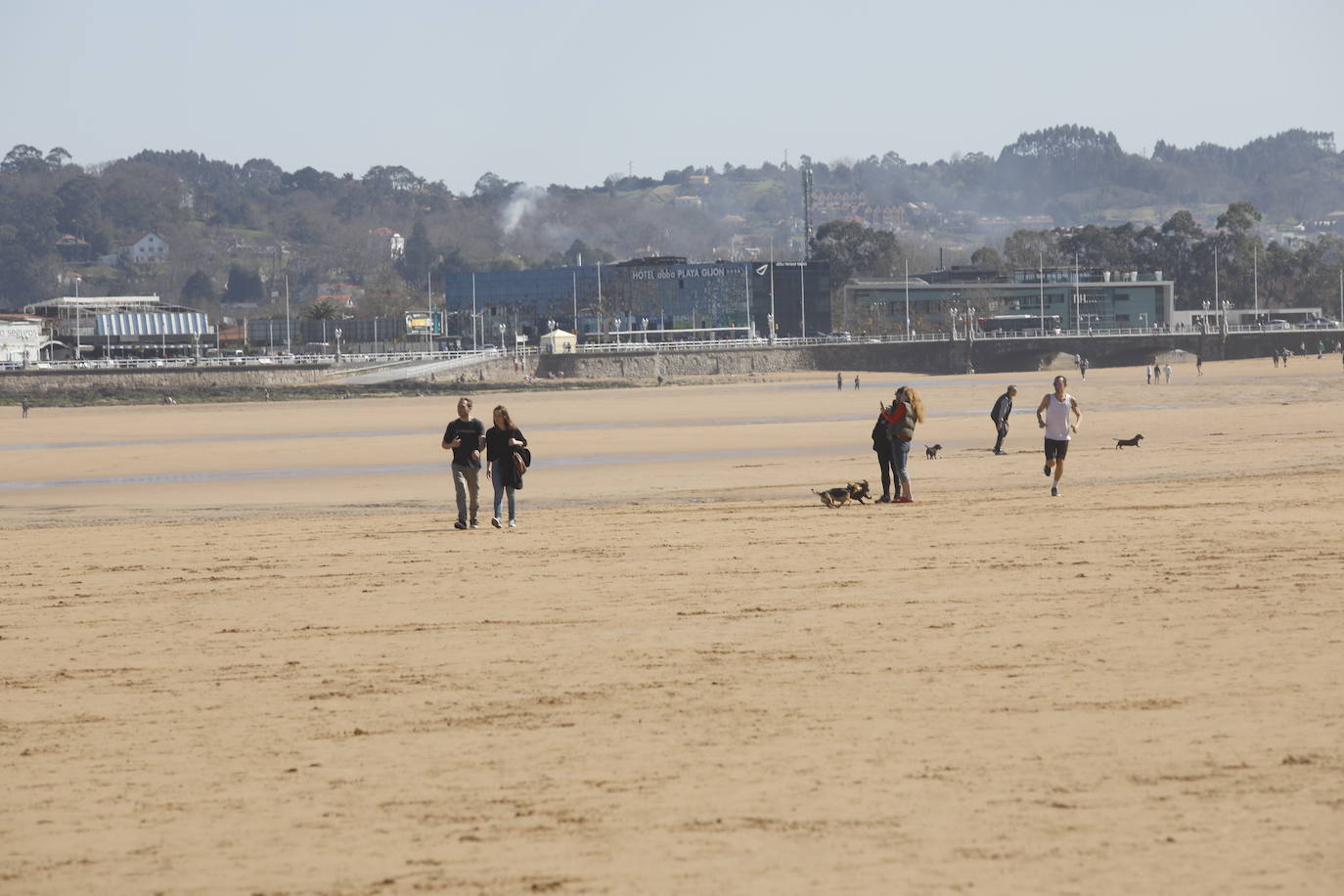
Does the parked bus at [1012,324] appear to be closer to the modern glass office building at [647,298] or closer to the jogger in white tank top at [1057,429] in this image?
the modern glass office building at [647,298]

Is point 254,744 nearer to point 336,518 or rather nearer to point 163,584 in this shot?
point 163,584

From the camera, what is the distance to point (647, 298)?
129250 millimetres

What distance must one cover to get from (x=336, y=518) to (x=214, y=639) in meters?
8.89

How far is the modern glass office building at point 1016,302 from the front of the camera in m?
125

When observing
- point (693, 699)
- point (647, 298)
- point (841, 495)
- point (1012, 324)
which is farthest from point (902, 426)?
point (647, 298)

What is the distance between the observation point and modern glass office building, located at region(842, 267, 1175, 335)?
124875 millimetres

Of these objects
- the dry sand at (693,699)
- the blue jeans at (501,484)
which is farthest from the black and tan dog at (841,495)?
the blue jeans at (501,484)

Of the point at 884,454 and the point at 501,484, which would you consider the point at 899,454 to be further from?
the point at 501,484

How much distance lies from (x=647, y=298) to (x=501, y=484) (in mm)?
112770

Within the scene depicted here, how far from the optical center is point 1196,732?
24.3ft

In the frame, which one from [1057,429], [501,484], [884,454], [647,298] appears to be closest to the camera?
[501,484]

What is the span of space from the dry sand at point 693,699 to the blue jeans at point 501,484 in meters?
0.49

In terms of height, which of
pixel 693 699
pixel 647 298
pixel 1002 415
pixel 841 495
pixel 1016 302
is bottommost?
pixel 693 699

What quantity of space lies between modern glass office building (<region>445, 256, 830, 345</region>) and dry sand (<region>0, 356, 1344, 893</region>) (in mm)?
104629
